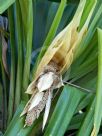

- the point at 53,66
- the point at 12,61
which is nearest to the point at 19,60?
the point at 12,61

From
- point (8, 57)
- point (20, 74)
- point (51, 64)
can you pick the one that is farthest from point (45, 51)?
point (8, 57)

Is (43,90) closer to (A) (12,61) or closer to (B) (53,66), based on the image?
(B) (53,66)

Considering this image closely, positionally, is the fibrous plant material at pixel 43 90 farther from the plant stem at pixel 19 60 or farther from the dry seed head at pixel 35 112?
the plant stem at pixel 19 60

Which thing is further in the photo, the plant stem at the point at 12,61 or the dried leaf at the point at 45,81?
the plant stem at the point at 12,61

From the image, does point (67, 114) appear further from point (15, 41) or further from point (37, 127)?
point (15, 41)

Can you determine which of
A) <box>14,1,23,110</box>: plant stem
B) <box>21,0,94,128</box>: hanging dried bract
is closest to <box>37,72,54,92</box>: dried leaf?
<box>21,0,94,128</box>: hanging dried bract

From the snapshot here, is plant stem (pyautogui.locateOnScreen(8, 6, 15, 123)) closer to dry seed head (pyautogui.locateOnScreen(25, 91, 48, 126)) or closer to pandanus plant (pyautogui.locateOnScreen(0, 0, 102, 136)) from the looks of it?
pandanus plant (pyautogui.locateOnScreen(0, 0, 102, 136))

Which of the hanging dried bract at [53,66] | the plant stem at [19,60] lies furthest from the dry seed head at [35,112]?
the plant stem at [19,60]
